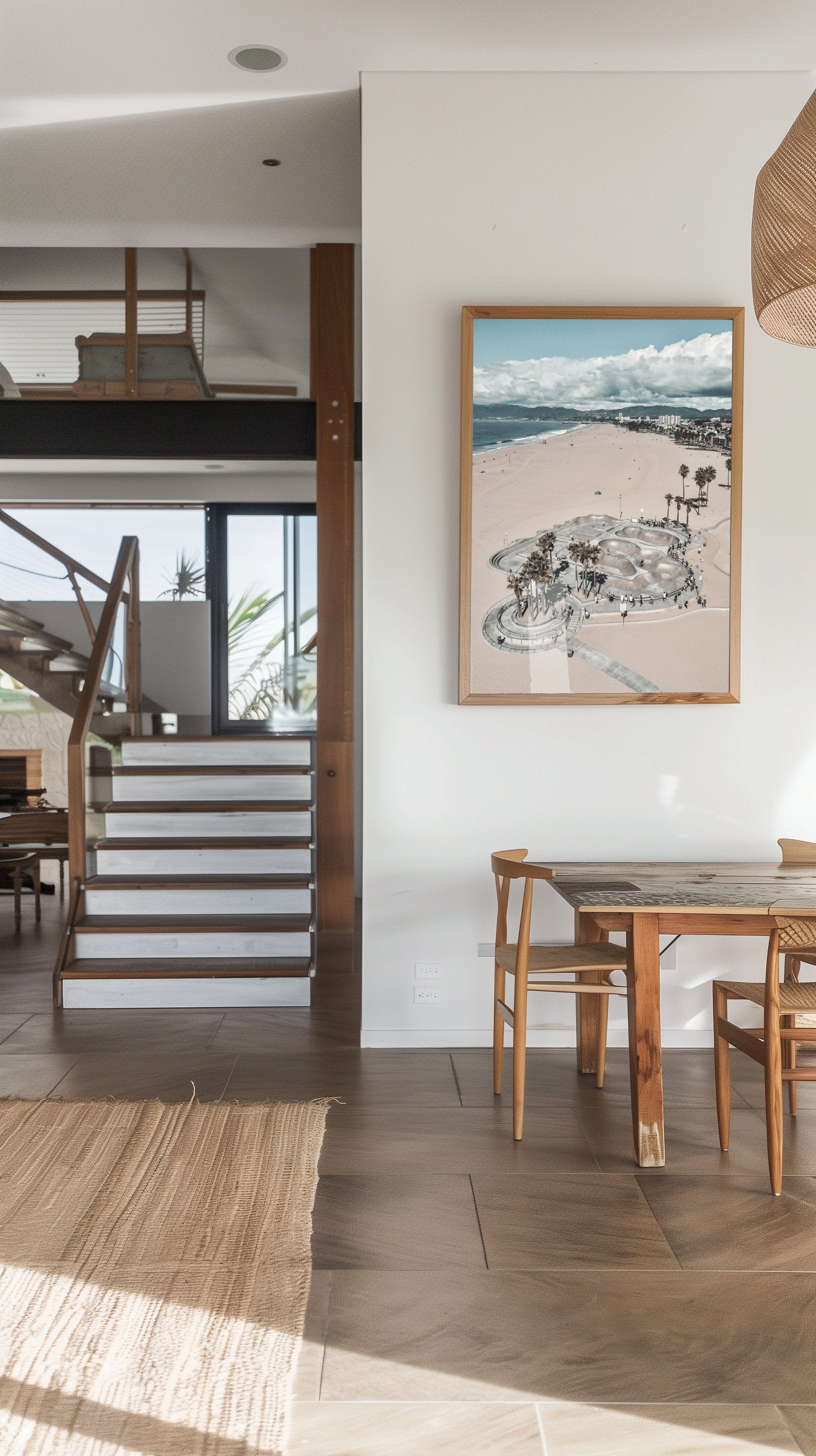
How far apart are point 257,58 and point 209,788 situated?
11.4 feet

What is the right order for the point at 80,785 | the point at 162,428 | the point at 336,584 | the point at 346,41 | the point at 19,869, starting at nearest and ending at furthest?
the point at 346,41 → the point at 80,785 → the point at 336,584 → the point at 162,428 → the point at 19,869

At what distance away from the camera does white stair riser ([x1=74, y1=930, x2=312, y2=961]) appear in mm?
4957

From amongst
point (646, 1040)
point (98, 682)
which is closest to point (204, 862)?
point (98, 682)

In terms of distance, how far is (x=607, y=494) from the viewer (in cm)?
409

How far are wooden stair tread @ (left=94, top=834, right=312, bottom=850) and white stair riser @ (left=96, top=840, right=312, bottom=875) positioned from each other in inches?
0.7

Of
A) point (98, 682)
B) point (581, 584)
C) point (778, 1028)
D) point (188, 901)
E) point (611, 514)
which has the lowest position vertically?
point (188, 901)

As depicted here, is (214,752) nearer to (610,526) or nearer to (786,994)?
(610,526)

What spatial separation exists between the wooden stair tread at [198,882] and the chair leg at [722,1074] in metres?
2.41

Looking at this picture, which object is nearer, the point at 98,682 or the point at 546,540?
the point at 546,540

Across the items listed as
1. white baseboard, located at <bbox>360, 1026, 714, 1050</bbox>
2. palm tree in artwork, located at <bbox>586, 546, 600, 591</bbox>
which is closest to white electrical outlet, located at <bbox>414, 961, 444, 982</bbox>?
white baseboard, located at <bbox>360, 1026, 714, 1050</bbox>

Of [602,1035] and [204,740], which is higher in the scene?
[204,740]

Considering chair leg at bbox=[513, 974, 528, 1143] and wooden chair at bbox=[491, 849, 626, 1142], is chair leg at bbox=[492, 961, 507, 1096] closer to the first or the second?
wooden chair at bbox=[491, 849, 626, 1142]

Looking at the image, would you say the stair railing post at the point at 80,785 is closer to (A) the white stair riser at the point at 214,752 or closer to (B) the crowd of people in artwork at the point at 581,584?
(A) the white stair riser at the point at 214,752

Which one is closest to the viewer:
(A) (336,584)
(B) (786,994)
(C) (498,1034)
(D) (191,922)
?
(B) (786,994)
